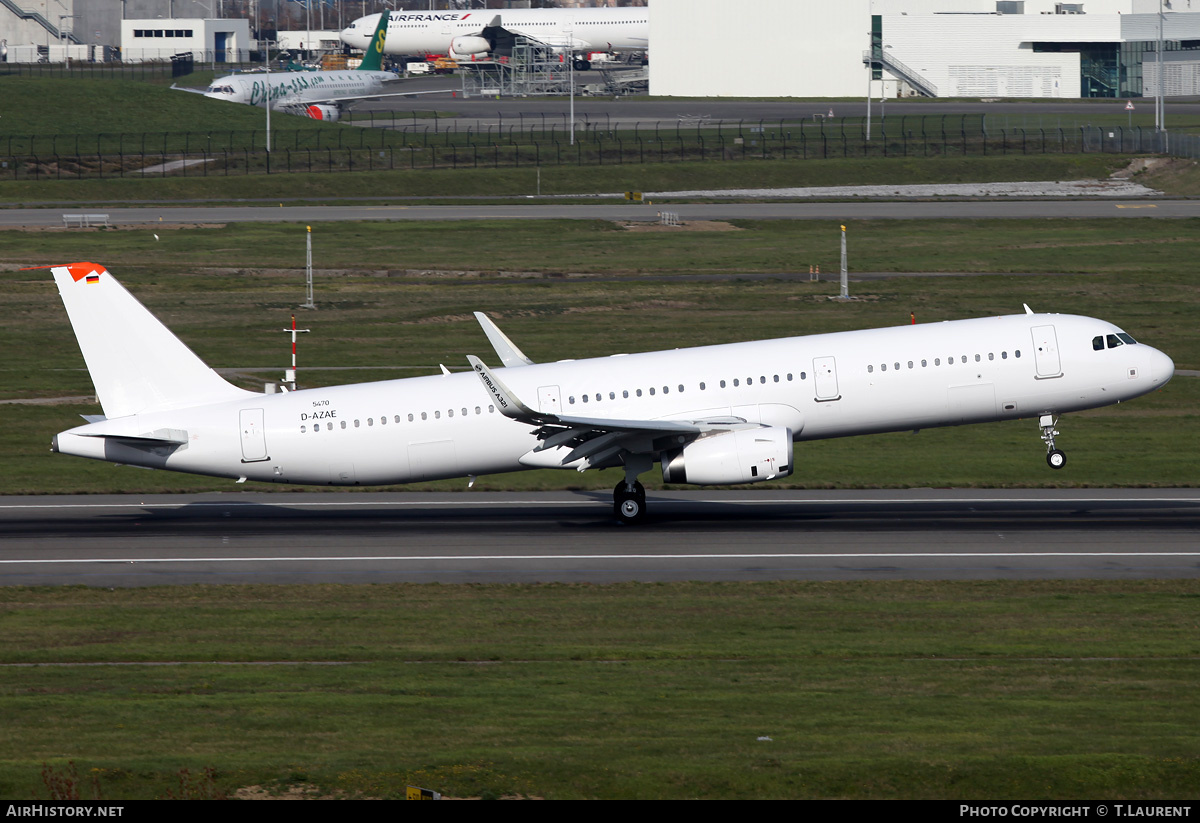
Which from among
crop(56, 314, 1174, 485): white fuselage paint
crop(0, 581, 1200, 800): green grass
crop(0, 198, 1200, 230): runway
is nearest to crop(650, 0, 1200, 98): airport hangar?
crop(0, 198, 1200, 230): runway

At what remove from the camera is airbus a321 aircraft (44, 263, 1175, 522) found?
38.2 m

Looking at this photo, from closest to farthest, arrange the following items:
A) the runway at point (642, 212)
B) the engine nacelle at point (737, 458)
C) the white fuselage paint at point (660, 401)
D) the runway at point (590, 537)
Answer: the runway at point (590, 537) < the engine nacelle at point (737, 458) < the white fuselage paint at point (660, 401) < the runway at point (642, 212)

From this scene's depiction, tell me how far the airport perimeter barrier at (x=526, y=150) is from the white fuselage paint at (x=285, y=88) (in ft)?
71.1

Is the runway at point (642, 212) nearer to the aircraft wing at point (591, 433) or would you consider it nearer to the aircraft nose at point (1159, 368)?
the aircraft nose at point (1159, 368)

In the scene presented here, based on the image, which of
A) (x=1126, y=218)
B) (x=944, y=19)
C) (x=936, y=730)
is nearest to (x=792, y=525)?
(x=936, y=730)

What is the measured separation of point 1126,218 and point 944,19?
8094cm

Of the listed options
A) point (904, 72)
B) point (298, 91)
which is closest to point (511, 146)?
point (298, 91)

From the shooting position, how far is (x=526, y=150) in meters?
134

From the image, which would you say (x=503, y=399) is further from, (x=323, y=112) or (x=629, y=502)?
(x=323, y=112)

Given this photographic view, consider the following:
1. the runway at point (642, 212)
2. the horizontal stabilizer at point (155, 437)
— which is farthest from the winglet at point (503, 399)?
the runway at point (642, 212)

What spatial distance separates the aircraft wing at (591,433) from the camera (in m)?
36.1

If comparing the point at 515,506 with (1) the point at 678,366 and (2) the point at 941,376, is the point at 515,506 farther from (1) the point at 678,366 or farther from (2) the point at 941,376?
(2) the point at 941,376

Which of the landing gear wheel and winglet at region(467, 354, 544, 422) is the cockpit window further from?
winglet at region(467, 354, 544, 422)

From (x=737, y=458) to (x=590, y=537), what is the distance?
4663 mm
